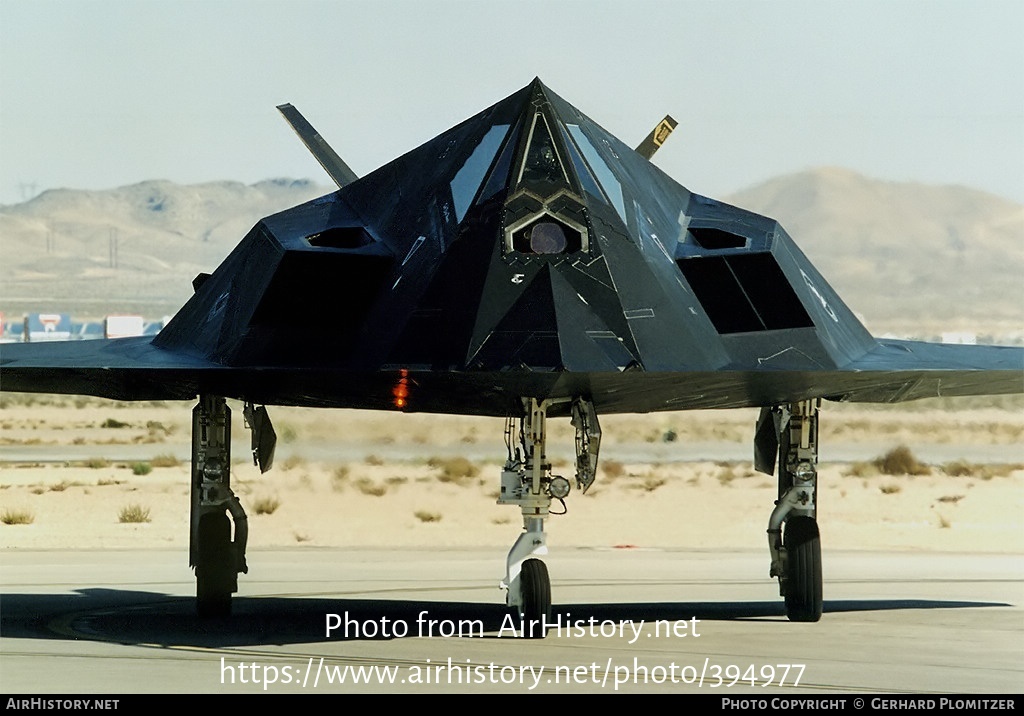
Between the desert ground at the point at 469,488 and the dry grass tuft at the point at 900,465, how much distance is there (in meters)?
0.08

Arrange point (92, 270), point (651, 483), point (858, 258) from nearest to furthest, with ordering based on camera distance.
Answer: point (651, 483) < point (858, 258) < point (92, 270)

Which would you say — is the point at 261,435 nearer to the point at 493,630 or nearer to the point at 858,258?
the point at 493,630

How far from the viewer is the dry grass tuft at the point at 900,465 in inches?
1783

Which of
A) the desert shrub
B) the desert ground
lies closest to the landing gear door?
the desert ground

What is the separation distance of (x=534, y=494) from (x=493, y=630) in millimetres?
1750

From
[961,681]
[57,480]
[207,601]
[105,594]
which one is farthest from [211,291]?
[57,480]

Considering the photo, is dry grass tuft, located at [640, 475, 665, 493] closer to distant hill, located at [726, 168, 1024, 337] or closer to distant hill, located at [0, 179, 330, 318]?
distant hill, located at [726, 168, 1024, 337]

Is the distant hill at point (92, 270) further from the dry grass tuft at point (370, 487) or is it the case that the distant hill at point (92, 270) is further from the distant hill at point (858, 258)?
the dry grass tuft at point (370, 487)

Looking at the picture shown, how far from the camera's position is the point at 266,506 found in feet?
109

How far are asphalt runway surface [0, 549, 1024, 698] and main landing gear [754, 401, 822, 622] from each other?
1.05ft

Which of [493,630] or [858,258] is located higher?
[858,258]

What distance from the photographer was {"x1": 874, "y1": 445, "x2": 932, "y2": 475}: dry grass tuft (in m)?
45.3

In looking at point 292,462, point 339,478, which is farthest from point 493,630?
point 292,462
